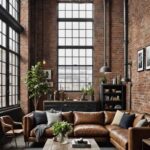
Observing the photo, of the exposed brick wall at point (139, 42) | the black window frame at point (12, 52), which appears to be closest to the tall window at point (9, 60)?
the black window frame at point (12, 52)

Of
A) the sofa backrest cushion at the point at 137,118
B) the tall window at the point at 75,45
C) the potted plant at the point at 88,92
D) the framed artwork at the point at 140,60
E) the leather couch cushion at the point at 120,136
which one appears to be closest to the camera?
Answer: the leather couch cushion at the point at 120,136

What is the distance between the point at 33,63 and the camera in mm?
12961

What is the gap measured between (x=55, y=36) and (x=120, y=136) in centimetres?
644

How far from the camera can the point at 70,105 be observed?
39.7ft

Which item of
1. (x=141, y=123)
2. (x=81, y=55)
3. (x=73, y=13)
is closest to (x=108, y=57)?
(x=81, y=55)

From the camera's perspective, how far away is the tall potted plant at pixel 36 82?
38.1ft

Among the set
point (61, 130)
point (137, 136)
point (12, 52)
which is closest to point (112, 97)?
point (12, 52)

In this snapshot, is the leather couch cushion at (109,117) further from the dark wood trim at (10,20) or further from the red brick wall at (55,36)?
the dark wood trim at (10,20)

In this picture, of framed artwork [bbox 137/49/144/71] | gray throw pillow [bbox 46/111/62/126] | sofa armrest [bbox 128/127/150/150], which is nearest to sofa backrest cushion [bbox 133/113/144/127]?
sofa armrest [bbox 128/127/150/150]

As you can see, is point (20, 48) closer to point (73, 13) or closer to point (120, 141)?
point (73, 13)

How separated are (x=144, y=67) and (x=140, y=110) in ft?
4.51

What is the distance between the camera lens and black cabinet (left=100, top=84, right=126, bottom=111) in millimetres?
12188

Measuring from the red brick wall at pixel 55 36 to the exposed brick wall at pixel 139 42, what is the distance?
1334 millimetres

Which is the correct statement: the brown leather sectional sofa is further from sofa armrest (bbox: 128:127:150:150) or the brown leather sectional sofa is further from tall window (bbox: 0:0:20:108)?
tall window (bbox: 0:0:20:108)
